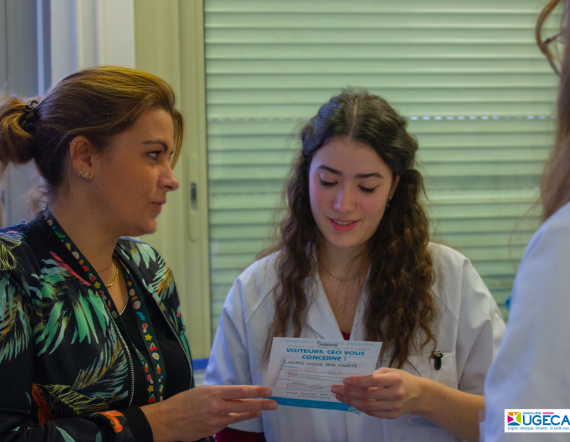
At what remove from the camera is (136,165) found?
1.39 meters

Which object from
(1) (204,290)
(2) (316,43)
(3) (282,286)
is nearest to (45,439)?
(3) (282,286)

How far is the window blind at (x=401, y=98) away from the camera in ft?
8.15

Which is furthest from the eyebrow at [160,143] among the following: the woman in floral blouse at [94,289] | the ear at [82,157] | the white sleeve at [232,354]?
the white sleeve at [232,354]

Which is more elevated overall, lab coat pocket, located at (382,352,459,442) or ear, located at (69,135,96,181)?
ear, located at (69,135,96,181)

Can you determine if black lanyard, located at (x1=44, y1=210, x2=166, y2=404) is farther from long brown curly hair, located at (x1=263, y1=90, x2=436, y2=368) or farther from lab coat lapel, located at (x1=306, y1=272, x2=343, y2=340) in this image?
lab coat lapel, located at (x1=306, y1=272, x2=343, y2=340)

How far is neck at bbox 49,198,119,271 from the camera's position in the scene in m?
1.38

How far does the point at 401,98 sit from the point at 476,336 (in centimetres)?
141

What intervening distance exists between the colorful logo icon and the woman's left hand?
635 millimetres

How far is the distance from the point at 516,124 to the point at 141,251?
202 centimetres

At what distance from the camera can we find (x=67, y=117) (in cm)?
135

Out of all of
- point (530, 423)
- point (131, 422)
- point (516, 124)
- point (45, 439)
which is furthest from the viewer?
point (516, 124)

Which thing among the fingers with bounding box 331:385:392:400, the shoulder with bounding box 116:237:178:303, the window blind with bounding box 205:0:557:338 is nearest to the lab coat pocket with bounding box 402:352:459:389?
the fingers with bounding box 331:385:392:400

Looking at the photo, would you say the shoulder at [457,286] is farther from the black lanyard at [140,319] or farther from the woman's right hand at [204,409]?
the black lanyard at [140,319]

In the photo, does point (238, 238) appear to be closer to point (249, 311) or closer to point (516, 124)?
point (249, 311)
